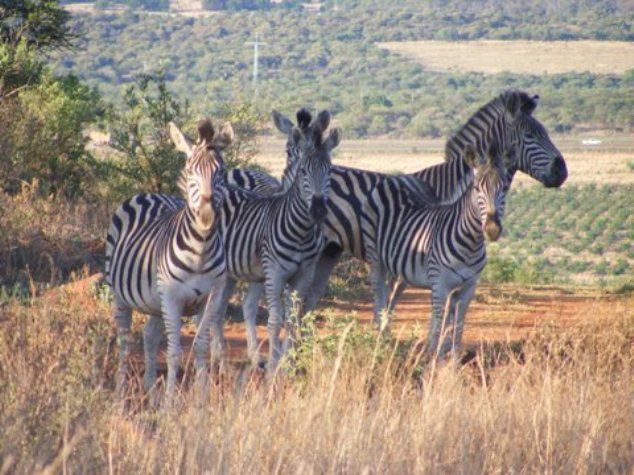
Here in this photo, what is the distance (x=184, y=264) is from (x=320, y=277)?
11.4ft

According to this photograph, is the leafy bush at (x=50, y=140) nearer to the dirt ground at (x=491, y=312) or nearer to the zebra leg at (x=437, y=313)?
the dirt ground at (x=491, y=312)

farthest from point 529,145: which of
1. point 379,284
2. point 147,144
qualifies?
point 147,144

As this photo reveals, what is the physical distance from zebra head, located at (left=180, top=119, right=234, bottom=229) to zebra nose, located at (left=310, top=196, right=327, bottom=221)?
4.92 ft

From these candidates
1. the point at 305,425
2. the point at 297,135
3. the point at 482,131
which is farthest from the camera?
the point at 482,131

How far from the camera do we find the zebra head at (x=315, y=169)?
33.9 ft

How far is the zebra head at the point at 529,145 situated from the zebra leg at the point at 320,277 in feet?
6.55

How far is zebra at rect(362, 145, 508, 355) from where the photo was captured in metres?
10.1

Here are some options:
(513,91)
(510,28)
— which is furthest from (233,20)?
(513,91)

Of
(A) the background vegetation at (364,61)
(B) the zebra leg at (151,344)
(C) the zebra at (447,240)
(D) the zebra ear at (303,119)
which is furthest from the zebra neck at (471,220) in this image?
(A) the background vegetation at (364,61)

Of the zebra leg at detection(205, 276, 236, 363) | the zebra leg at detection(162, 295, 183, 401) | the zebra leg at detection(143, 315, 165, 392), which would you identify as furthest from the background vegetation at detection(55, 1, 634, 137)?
the zebra leg at detection(162, 295, 183, 401)

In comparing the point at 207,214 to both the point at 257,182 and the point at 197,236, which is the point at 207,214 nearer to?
the point at 197,236

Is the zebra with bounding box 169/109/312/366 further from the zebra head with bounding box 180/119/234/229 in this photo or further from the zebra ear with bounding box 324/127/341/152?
the zebra head with bounding box 180/119/234/229

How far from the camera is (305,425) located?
6301mm

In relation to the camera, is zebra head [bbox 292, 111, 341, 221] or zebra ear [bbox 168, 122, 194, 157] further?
zebra head [bbox 292, 111, 341, 221]
